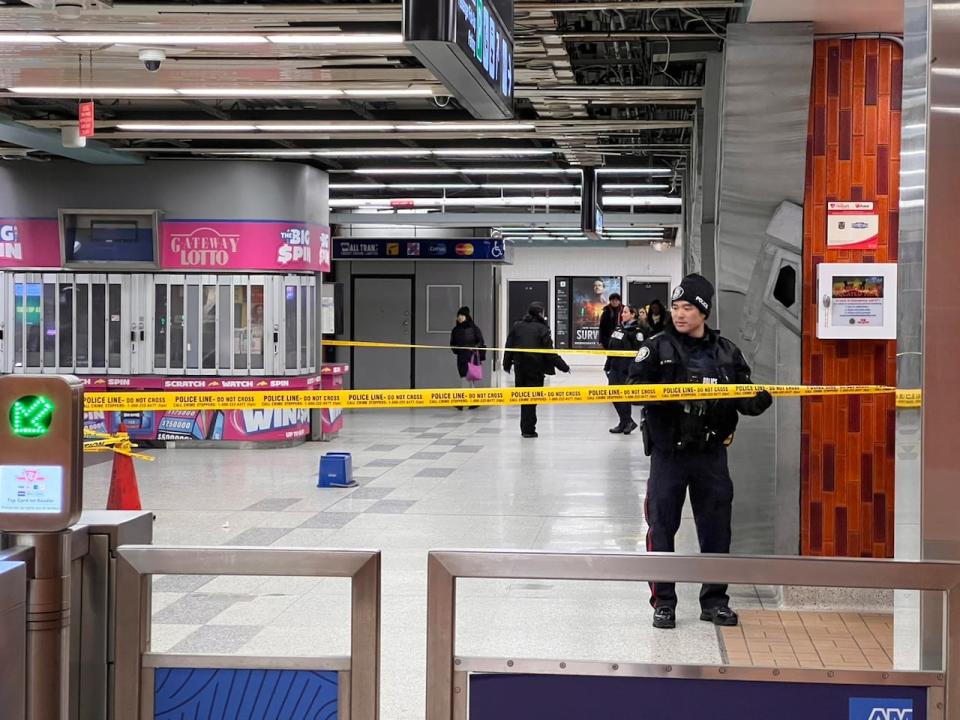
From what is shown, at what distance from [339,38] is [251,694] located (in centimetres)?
632

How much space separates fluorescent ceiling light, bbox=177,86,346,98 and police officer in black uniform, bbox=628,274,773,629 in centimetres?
516

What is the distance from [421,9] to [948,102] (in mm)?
1504

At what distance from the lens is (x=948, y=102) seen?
3.44m

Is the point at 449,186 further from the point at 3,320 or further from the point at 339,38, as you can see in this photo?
the point at 339,38

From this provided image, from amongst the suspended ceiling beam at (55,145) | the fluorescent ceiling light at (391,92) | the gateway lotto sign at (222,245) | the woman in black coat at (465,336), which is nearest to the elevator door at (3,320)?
the suspended ceiling beam at (55,145)

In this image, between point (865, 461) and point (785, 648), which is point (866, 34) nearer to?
point (865, 461)

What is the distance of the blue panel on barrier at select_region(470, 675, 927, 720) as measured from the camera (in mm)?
2736

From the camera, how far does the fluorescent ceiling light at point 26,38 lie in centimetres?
855

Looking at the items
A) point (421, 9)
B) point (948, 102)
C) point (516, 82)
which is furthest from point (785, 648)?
point (516, 82)

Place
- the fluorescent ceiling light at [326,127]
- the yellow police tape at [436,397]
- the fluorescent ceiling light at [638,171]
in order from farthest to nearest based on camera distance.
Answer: the fluorescent ceiling light at [638,171] < the fluorescent ceiling light at [326,127] < the yellow police tape at [436,397]

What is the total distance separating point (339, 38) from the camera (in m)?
8.45

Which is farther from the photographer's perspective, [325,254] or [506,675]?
[325,254]

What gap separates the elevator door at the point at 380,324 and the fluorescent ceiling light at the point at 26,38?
1380 cm

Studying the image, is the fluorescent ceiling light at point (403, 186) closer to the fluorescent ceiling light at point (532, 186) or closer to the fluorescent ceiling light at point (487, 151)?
the fluorescent ceiling light at point (532, 186)
